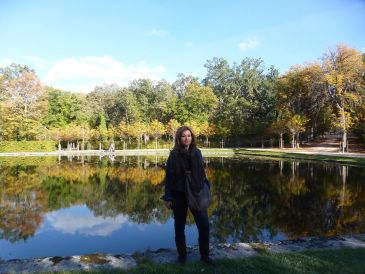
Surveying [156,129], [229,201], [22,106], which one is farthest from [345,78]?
[22,106]

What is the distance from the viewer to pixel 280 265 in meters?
4.78

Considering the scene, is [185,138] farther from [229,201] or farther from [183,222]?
[229,201]

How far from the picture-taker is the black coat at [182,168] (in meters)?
4.62

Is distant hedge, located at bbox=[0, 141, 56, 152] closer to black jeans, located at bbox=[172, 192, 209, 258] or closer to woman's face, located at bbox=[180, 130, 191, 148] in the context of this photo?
black jeans, located at bbox=[172, 192, 209, 258]

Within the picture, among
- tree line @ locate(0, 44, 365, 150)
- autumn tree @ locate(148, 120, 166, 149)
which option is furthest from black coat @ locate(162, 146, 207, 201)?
autumn tree @ locate(148, 120, 166, 149)

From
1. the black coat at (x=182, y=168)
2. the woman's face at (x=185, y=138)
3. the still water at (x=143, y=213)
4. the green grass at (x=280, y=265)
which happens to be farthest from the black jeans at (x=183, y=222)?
the still water at (x=143, y=213)

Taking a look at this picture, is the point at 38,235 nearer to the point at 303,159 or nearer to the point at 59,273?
the point at 59,273

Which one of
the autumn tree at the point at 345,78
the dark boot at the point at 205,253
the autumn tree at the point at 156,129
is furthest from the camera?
the autumn tree at the point at 156,129

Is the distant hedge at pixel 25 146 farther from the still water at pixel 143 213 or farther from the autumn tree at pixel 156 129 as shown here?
the still water at pixel 143 213

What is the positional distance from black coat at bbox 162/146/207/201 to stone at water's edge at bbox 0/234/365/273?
123 centimetres

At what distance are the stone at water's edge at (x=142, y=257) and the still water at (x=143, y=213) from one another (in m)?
1.44

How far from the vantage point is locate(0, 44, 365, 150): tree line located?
117ft

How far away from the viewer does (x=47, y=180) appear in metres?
16.5

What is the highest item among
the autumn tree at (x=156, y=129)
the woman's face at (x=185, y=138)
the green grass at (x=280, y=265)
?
the autumn tree at (x=156, y=129)
